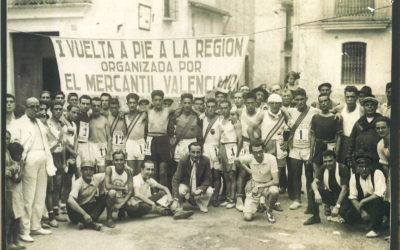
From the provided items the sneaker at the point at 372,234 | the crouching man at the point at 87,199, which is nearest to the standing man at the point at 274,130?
the sneaker at the point at 372,234

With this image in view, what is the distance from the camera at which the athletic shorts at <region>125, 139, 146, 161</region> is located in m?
5.78

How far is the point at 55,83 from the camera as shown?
5.57 metres

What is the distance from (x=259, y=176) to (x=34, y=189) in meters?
2.34

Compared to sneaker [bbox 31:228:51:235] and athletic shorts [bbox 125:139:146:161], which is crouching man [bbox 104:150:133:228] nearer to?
athletic shorts [bbox 125:139:146:161]

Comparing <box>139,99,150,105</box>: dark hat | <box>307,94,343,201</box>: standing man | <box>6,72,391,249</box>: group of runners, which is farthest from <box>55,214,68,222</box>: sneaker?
<box>307,94,343,201</box>: standing man

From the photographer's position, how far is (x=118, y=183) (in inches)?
224

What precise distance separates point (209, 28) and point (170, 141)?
4.33 feet

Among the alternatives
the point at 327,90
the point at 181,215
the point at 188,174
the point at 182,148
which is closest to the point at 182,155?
the point at 182,148

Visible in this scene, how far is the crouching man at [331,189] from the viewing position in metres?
5.24

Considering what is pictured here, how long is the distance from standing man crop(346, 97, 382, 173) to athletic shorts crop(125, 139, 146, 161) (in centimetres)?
216

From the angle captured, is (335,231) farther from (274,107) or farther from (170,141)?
(170,141)

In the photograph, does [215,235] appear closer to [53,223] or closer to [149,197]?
[149,197]

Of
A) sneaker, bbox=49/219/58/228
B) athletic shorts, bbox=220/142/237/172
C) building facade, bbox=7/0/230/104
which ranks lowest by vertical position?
sneaker, bbox=49/219/58/228

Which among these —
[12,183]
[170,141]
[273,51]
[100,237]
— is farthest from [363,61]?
[12,183]
